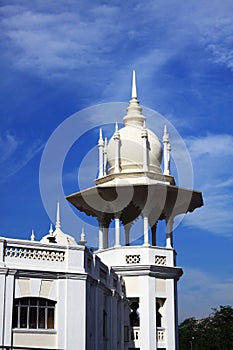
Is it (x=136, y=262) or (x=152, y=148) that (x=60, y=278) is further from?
(x=152, y=148)

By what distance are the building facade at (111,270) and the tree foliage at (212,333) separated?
51.9 metres

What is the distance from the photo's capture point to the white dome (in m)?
30.9

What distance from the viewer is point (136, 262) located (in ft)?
96.4

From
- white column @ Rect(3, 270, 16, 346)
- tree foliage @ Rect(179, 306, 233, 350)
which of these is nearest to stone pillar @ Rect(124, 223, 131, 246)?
white column @ Rect(3, 270, 16, 346)

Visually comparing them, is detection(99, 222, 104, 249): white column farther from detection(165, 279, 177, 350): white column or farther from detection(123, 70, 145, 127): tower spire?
detection(123, 70, 145, 127): tower spire

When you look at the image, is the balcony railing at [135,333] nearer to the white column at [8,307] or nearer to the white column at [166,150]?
the white column at [166,150]

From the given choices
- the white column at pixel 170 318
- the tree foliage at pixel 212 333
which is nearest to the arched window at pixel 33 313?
the white column at pixel 170 318

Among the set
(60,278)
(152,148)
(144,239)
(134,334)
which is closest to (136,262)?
(144,239)

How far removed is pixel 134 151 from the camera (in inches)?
1217

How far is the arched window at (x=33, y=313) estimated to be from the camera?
2023cm

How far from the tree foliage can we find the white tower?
51.5 m

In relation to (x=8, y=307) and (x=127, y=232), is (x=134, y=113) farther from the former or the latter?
(x=8, y=307)

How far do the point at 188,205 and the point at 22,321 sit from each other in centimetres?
1358

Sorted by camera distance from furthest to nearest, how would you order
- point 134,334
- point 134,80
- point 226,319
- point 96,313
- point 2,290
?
1. point 226,319
2. point 134,80
3. point 134,334
4. point 96,313
5. point 2,290
